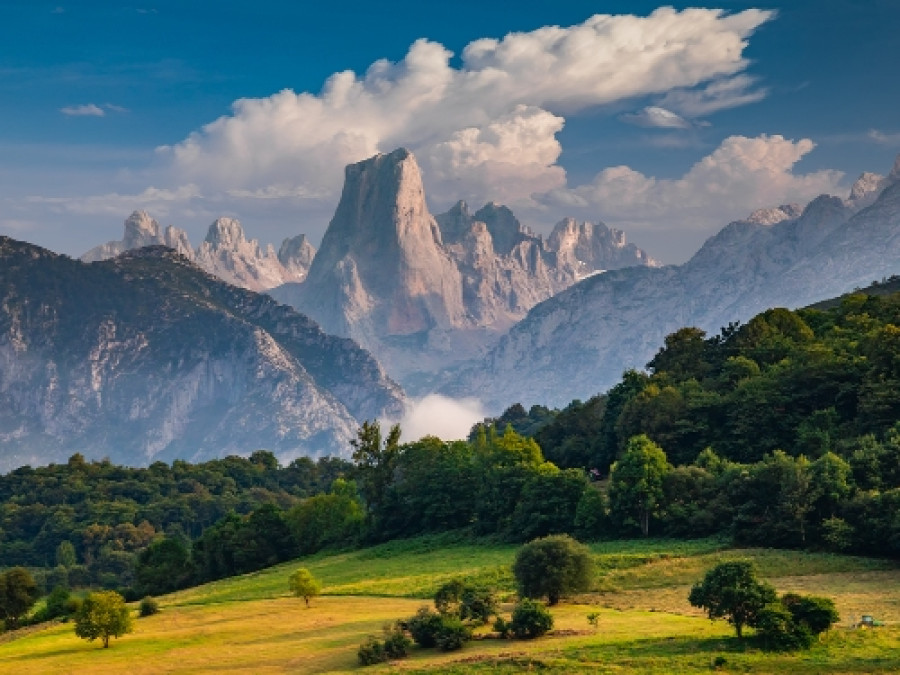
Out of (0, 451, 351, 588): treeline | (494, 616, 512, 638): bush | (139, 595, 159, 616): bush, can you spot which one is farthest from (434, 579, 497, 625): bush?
(0, 451, 351, 588): treeline

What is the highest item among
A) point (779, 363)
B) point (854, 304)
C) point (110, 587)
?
point (854, 304)

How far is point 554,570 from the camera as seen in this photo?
205ft

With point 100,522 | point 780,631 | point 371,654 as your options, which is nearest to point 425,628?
point 371,654

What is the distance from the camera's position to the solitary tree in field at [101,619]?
62.2 meters

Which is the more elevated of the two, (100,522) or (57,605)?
(100,522)

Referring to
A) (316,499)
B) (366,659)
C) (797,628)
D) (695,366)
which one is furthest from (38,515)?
(797,628)

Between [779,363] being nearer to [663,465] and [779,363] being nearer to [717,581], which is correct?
[663,465]

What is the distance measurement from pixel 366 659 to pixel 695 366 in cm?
9479

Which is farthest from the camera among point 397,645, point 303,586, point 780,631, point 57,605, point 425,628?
point 57,605

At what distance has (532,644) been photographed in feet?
165

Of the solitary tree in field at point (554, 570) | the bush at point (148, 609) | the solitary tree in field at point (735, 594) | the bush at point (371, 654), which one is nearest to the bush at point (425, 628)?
the bush at point (371, 654)

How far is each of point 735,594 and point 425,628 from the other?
1634cm

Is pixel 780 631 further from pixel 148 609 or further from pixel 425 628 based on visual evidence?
pixel 148 609

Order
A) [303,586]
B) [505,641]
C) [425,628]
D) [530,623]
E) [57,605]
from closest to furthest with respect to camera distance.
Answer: [530,623], [505,641], [425,628], [303,586], [57,605]
